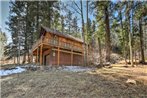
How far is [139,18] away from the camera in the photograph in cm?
2545

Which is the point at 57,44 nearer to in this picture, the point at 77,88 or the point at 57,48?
the point at 57,48

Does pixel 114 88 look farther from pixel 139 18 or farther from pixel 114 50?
pixel 114 50

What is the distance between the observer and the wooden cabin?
77.9ft

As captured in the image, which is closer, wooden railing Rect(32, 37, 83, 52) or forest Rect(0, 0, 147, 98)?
forest Rect(0, 0, 147, 98)

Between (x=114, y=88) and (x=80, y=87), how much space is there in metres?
1.79

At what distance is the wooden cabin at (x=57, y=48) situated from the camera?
23747 mm

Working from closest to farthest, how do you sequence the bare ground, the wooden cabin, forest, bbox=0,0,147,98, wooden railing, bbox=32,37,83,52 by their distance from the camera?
1. the bare ground
2. forest, bbox=0,0,147,98
3. wooden railing, bbox=32,37,83,52
4. the wooden cabin

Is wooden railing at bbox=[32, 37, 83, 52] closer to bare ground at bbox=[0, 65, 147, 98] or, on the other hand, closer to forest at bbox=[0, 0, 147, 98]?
forest at bbox=[0, 0, 147, 98]

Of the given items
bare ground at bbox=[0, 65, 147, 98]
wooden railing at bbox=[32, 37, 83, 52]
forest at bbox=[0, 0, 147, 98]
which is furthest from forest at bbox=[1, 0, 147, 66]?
bare ground at bbox=[0, 65, 147, 98]

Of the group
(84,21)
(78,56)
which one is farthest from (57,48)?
(78,56)

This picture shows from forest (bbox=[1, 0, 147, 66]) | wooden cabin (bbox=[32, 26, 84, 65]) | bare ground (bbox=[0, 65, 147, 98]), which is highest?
forest (bbox=[1, 0, 147, 66])

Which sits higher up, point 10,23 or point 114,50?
point 10,23

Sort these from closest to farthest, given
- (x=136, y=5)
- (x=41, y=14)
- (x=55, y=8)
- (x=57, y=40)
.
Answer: (x=136, y=5) → (x=57, y=40) → (x=41, y=14) → (x=55, y=8)

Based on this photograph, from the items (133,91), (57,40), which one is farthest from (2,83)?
(57,40)
